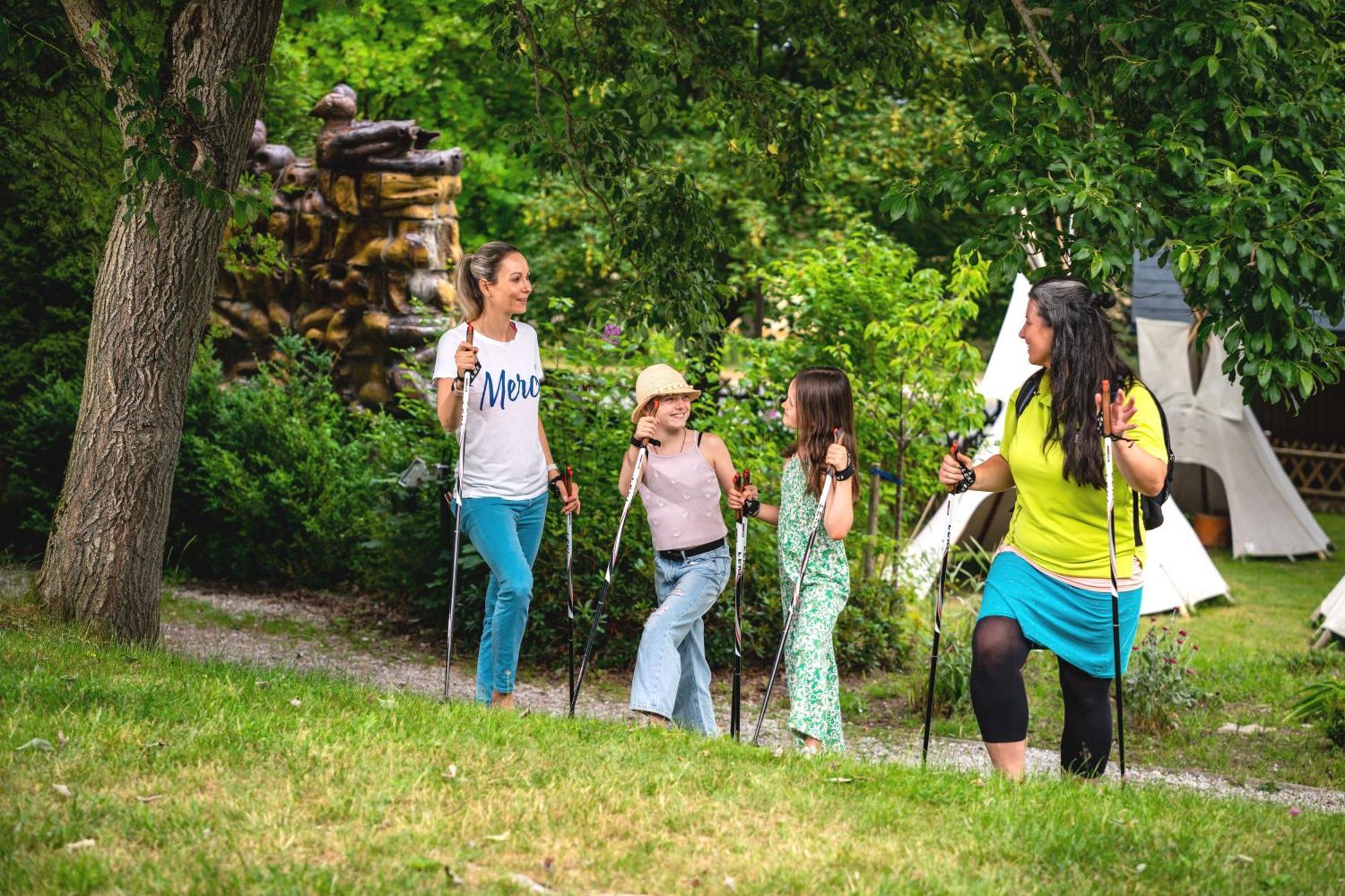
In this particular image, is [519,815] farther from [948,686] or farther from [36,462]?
[36,462]

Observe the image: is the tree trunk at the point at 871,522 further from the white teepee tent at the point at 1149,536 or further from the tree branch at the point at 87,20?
the tree branch at the point at 87,20

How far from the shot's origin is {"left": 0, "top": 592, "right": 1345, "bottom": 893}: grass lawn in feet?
12.3

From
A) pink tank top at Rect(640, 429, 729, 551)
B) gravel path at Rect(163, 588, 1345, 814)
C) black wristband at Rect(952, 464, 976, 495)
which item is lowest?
gravel path at Rect(163, 588, 1345, 814)

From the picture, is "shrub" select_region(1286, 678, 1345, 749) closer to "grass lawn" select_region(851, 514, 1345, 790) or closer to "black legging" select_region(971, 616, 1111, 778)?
"grass lawn" select_region(851, 514, 1345, 790)

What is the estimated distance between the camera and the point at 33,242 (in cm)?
1205

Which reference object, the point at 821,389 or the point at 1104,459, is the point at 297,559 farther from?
the point at 1104,459

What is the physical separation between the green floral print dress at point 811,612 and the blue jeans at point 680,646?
0.31 metres

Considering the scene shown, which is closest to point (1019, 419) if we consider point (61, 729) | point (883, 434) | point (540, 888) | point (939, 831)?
point (939, 831)

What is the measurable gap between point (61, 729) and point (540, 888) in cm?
202

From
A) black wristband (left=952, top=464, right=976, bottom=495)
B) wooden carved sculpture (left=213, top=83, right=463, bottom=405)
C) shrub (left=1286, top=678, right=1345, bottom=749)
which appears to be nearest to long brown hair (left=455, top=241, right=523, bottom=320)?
black wristband (left=952, top=464, right=976, bottom=495)

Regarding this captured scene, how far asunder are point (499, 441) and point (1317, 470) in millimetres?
18375

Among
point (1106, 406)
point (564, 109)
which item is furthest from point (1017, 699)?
point (564, 109)

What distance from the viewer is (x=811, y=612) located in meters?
5.96

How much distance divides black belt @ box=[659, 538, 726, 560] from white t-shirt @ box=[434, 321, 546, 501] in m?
0.71
